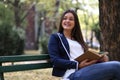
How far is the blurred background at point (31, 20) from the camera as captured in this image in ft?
66.4

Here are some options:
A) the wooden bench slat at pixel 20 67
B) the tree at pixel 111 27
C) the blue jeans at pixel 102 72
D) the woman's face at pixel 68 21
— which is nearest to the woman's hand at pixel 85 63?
the blue jeans at pixel 102 72

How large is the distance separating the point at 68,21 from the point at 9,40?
15093mm

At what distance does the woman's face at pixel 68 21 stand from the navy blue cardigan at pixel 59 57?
186 mm

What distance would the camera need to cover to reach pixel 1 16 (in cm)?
2116

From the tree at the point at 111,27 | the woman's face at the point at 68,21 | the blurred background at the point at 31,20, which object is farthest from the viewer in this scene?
the blurred background at the point at 31,20

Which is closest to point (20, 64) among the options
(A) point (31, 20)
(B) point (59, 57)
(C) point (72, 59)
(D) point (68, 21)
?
(B) point (59, 57)

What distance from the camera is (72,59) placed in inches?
206

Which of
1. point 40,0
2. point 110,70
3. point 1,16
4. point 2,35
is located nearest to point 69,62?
point 110,70

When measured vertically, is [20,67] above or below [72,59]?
below

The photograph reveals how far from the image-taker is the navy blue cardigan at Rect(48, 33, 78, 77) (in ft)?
16.6

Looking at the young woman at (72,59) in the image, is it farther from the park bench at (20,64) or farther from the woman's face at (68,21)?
the park bench at (20,64)

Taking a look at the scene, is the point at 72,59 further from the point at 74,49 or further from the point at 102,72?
the point at 102,72

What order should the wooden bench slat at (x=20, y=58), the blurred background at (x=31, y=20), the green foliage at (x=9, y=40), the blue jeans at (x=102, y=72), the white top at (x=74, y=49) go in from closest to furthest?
the blue jeans at (x=102, y=72), the wooden bench slat at (x=20, y=58), the white top at (x=74, y=49), the green foliage at (x=9, y=40), the blurred background at (x=31, y=20)

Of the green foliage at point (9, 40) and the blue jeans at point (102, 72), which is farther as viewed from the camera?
the green foliage at point (9, 40)
